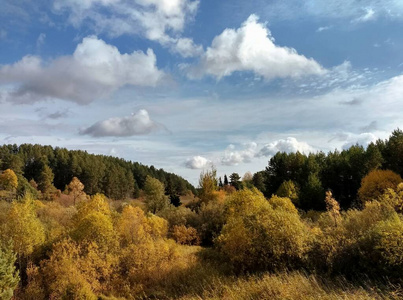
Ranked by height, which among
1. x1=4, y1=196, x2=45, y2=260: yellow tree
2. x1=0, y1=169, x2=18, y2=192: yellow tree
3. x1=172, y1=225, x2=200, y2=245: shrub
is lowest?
x1=172, y1=225, x2=200, y2=245: shrub

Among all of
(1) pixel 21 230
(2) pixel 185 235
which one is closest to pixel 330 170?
(2) pixel 185 235

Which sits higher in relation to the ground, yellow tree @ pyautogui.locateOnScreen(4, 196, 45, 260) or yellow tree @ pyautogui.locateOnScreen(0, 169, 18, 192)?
yellow tree @ pyautogui.locateOnScreen(0, 169, 18, 192)

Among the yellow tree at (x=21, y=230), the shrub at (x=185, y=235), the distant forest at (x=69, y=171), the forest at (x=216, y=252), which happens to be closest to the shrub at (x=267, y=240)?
the forest at (x=216, y=252)

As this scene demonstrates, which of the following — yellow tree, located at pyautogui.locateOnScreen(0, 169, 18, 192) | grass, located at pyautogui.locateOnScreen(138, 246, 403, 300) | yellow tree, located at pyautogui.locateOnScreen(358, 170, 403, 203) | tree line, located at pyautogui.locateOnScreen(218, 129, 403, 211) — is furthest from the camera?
yellow tree, located at pyautogui.locateOnScreen(0, 169, 18, 192)

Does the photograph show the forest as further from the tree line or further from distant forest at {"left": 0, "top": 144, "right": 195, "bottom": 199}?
distant forest at {"left": 0, "top": 144, "right": 195, "bottom": 199}

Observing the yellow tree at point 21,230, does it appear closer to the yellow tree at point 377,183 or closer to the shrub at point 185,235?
the shrub at point 185,235

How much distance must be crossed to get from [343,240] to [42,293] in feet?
79.4

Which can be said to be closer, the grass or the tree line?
the grass

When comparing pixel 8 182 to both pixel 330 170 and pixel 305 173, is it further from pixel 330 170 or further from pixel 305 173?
pixel 330 170

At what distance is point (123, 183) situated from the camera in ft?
352

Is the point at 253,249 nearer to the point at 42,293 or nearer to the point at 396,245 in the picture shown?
the point at 396,245

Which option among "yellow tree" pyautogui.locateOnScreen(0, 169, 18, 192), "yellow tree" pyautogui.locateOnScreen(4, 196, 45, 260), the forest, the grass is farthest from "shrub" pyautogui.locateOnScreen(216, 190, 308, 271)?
"yellow tree" pyautogui.locateOnScreen(0, 169, 18, 192)

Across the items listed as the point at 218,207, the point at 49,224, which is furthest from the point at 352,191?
the point at 49,224

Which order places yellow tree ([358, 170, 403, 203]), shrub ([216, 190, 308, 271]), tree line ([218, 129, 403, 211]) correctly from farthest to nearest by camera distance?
tree line ([218, 129, 403, 211])
yellow tree ([358, 170, 403, 203])
shrub ([216, 190, 308, 271])
